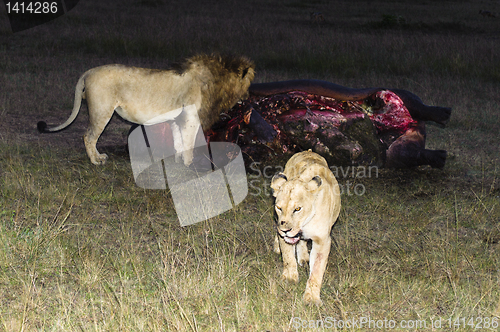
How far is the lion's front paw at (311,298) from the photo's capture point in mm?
2945

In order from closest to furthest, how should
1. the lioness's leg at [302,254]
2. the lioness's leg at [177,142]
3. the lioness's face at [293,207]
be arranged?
the lioness's face at [293,207] < the lioness's leg at [302,254] < the lioness's leg at [177,142]

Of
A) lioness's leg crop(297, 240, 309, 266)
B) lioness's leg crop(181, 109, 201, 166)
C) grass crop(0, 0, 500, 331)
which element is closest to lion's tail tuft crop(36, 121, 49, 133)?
grass crop(0, 0, 500, 331)

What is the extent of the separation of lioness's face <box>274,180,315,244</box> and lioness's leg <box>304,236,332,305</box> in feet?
0.78

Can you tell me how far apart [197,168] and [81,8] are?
1645 cm

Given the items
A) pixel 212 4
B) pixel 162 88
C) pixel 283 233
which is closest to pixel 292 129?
pixel 162 88

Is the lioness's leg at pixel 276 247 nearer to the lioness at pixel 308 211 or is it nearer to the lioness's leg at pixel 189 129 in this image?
the lioness at pixel 308 211

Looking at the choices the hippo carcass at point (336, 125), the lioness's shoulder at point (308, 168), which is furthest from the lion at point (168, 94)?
the lioness's shoulder at point (308, 168)

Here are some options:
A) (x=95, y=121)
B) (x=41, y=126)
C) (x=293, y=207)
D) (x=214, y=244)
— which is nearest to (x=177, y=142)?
(x=95, y=121)

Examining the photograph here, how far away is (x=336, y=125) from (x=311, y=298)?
2.69 metres

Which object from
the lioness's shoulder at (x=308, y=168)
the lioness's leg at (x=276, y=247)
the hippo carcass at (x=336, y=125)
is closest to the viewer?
the lioness's shoulder at (x=308, y=168)

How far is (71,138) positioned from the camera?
6352mm

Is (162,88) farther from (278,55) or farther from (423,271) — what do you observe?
(278,55)

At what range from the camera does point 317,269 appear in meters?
2.92

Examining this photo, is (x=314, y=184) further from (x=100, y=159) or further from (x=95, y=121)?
(x=100, y=159)
